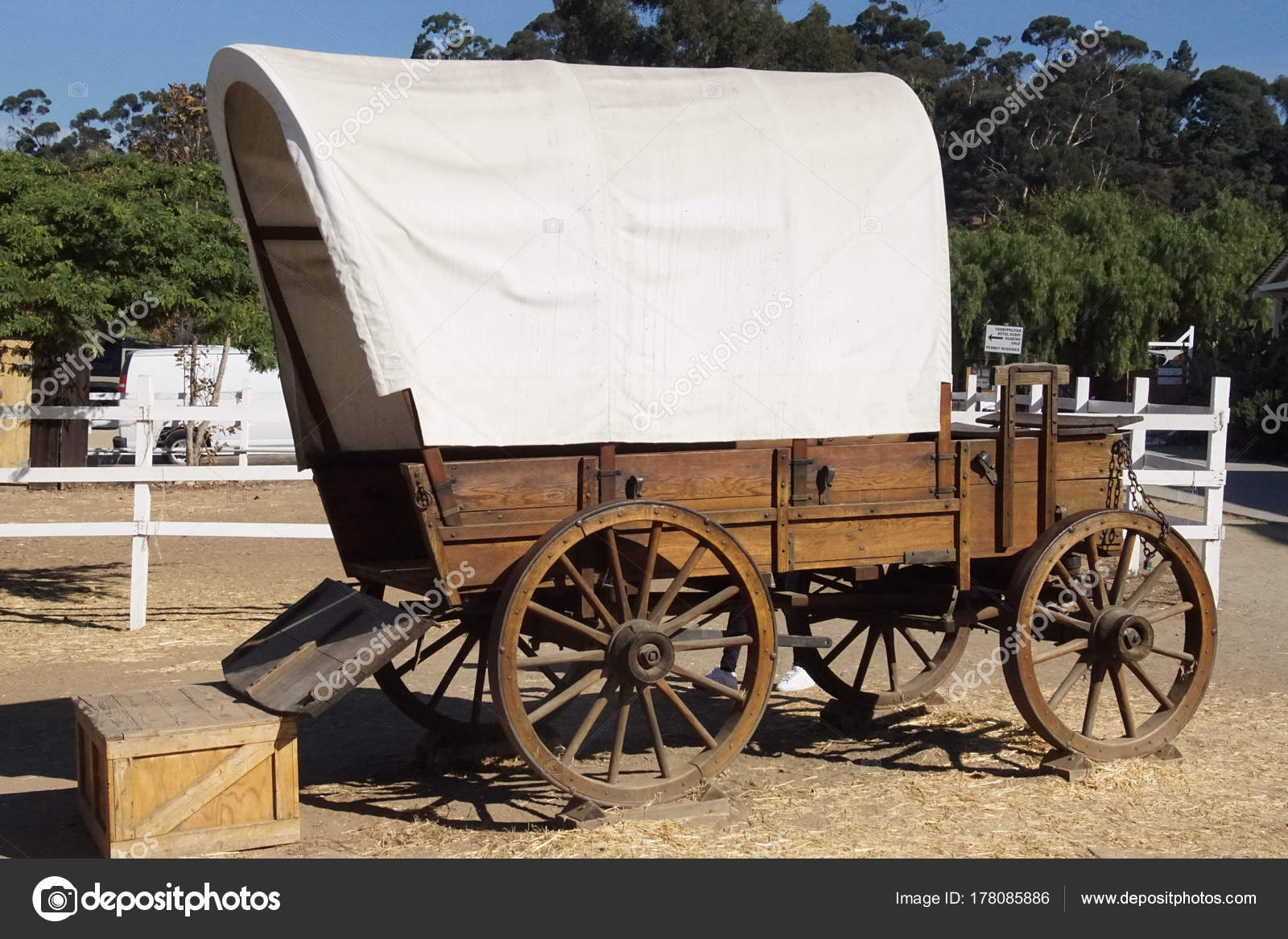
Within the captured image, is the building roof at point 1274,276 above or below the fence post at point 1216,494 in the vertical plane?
above

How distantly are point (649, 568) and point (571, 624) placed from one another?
362mm

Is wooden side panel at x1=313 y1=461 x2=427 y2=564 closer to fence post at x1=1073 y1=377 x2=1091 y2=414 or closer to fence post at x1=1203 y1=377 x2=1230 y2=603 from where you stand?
fence post at x1=1203 y1=377 x2=1230 y2=603

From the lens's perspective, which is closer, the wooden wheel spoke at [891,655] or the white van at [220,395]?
the wooden wheel spoke at [891,655]

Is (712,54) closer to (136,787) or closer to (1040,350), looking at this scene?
(1040,350)

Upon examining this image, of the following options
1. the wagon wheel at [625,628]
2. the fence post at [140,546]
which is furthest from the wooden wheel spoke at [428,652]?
the fence post at [140,546]

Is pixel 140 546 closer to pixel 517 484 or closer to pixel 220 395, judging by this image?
pixel 517 484

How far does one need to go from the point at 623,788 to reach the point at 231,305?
6363 millimetres

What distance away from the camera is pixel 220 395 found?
827 inches

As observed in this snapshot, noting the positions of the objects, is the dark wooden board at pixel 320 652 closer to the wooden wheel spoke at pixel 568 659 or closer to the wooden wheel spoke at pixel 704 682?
the wooden wheel spoke at pixel 568 659

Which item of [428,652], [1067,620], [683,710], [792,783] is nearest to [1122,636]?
[1067,620]

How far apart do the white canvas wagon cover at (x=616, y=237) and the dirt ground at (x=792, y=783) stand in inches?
59.4

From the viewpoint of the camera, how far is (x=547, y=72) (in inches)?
190

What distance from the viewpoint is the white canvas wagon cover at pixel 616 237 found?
14.4ft

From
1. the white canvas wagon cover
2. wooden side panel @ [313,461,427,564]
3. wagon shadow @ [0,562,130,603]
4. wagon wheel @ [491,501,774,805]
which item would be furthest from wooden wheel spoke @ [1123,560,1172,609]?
wagon shadow @ [0,562,130,603]
